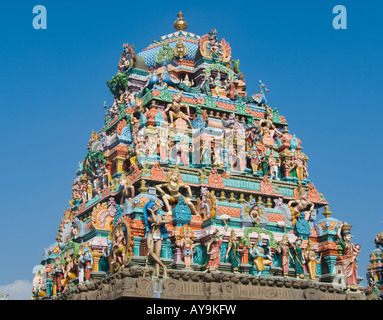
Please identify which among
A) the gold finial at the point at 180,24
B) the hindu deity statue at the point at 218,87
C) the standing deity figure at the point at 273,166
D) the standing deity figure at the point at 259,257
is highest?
the gold finial at the point at 180,24

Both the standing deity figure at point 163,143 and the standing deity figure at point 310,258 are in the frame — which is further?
the standing deity figure at point 163,143

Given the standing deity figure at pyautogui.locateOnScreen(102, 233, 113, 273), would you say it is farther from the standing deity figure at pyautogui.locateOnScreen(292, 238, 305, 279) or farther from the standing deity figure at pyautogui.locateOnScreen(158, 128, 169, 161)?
the standing deity figure at pyautogui.locateOnScreen(292, 238, 305, 279)

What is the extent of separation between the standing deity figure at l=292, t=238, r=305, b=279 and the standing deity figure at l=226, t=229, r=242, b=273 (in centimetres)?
364

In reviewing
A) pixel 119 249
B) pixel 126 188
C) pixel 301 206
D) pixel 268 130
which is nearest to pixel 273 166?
pixel 268 130

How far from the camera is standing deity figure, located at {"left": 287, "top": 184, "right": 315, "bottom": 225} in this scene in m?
37.7

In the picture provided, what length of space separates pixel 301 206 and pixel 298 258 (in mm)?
3852

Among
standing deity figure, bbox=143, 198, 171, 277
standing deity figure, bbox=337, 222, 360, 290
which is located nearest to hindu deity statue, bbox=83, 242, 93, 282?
standing deity figure, bbox=143, 198, 171, 277

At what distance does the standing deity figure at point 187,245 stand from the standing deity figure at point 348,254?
10.1m

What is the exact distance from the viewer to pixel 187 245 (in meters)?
32.6

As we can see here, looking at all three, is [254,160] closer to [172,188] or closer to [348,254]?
[172,188]

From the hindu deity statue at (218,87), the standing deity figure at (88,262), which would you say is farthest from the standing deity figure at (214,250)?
the hindu deity statue at (218,87)

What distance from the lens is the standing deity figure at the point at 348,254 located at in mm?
37062

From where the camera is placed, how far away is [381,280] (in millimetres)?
46344

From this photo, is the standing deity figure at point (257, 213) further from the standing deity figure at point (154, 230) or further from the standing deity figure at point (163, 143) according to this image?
the standing deity figure at point (163, 143)
